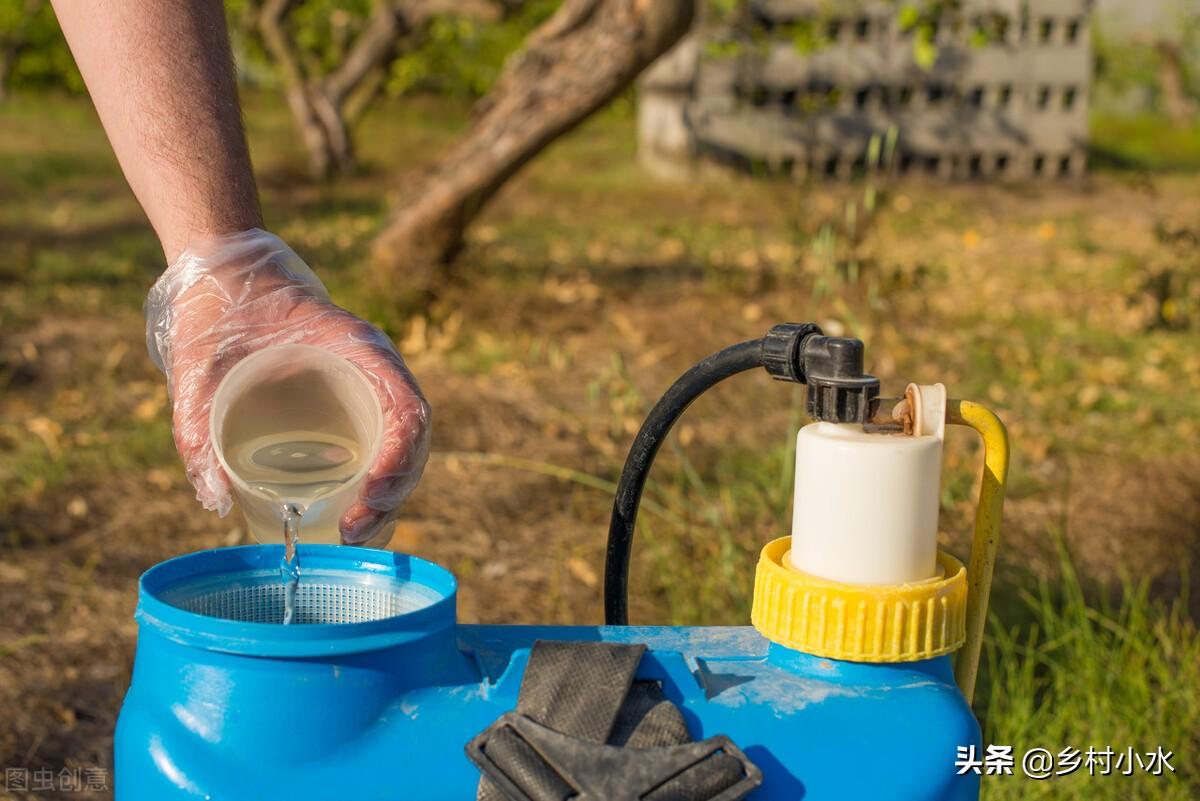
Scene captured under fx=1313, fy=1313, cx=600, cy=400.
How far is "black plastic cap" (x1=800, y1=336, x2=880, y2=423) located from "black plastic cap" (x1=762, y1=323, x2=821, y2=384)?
6 cm

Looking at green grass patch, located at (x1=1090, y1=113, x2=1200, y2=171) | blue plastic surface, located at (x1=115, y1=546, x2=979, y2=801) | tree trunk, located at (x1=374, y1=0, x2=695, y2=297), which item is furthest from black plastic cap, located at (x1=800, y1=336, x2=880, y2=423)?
green grass patch, located at (x1=1090, y1=113, x2=1200, y2=171)

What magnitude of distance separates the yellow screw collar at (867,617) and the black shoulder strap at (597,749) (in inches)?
5.8

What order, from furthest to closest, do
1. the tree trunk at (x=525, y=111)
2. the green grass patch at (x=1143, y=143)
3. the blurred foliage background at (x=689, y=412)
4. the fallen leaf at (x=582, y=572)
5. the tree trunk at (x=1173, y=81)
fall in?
the tree trunk at (x=1173, y=81) < the green grass patch at (x=1143, y=143) < the tree trunk at (x=525, y=111) < the fallen leaf at (x=582, y=572) < the blurred foliage background at (x=689, y=412)

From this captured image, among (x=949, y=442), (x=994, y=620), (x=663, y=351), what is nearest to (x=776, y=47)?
(x=663, y=351)

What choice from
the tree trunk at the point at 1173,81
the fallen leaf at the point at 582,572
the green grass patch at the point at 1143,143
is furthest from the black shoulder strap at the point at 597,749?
the tree trunk at the point at 1173,81

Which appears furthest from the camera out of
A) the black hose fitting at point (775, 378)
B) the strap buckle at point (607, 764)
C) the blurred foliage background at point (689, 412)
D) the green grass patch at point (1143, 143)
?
the green grass patch at point (1143, 143)

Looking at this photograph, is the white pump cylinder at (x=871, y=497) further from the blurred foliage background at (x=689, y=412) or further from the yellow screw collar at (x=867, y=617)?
the blurred foliage background at (x=689, y=412)

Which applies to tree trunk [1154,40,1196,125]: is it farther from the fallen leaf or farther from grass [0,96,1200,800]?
the fallen leaf

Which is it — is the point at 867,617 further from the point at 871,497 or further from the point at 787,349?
the point at 787,349

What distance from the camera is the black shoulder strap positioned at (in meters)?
1.05

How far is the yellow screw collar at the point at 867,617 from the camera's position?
1.15 metres

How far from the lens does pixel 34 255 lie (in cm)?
618

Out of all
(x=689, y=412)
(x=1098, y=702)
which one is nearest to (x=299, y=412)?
(x=1098, y=702)

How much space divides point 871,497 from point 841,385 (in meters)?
0.10
